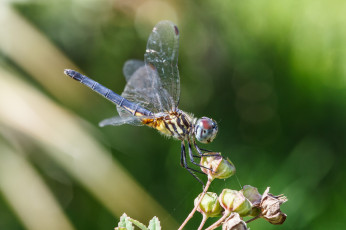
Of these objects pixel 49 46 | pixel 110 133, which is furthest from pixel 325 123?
pixel 49 46

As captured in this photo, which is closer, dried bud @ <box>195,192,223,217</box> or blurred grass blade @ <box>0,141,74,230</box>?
dried bud @ <box>195,192,223,217</box>

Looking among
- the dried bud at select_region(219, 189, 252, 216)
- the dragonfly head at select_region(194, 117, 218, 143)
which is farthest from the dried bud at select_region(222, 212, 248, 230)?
the dragonfly head at select_region(194, 117, 218, 143)

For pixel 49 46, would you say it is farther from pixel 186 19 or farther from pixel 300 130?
pixel 300 130

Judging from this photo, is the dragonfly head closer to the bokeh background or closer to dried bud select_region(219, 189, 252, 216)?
dried bud select_region(219, 189, 252, 216)

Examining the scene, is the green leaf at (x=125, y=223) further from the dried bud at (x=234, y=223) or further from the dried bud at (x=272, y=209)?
the dried bud at (x=272, y=209)

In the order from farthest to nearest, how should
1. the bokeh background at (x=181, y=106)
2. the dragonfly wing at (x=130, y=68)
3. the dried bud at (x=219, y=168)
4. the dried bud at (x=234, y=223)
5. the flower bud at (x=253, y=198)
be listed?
the bokeh background at (x=181, y=106) → the dragonfly wing at (x=130, y=68) → the dried bud at (x=219, y=168) → the flower bud at (x=253, y=198) → the dried bud at (x=234, y=223)

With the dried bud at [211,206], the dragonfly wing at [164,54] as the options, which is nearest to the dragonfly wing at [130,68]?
the dragonfly wing at [164,54]

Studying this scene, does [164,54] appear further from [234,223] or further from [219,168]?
[234,223]
